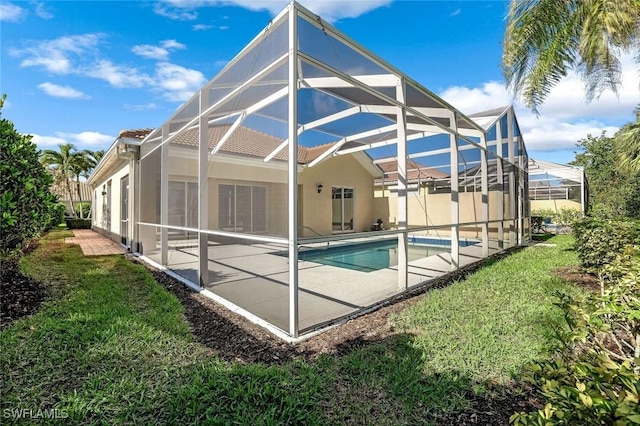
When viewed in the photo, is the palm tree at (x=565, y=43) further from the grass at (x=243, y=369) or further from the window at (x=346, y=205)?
the window at (x=346, y=205)

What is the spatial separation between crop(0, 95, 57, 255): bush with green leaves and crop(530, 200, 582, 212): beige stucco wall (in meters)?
26.3

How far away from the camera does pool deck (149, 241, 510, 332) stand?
14.2 ft

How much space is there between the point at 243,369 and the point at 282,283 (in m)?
1.35

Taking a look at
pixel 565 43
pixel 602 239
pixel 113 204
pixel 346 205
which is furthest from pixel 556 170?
pixel 113 204

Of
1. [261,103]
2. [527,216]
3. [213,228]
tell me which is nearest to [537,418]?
[261,103]

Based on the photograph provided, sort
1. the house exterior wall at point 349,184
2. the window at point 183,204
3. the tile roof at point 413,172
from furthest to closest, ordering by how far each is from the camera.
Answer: the tile roof at point 413,172
the house exterior wall at point 349,184
the window at point 183,204

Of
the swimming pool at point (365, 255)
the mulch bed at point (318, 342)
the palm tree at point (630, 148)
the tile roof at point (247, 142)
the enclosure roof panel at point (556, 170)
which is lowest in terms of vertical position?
the mulch bed at point (318, 342)

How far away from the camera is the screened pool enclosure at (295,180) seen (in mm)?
4105

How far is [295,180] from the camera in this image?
3842mm

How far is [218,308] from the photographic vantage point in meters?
5.09

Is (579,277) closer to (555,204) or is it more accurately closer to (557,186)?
(557,186)

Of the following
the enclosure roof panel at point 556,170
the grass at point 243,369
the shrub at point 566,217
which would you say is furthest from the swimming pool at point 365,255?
the enclosure roof panel at point 556,170

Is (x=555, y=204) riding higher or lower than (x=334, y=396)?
higher

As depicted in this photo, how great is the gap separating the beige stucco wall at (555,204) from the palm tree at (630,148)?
12903 mm
